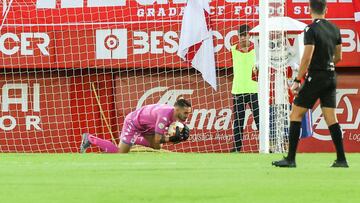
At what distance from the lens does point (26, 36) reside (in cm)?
1952

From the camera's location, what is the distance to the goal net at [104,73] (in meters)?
19.5

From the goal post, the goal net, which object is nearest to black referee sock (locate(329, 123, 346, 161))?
the goal post

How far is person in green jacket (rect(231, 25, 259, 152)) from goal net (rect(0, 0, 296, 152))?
0.04 metres

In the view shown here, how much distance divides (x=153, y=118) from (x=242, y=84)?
6.63 feet

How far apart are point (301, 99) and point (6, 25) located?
8.76m

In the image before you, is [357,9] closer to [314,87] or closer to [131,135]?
[131,135]

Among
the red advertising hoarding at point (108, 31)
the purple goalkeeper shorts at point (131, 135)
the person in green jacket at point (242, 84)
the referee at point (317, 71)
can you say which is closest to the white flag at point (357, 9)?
the red advertising hoarding at point (108, 31)

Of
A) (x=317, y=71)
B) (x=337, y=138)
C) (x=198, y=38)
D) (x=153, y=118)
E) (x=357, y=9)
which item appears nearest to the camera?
(x=317, y=71)

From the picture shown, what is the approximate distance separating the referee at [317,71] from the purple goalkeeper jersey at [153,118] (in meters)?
5.00

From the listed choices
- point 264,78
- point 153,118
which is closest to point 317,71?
point 264,78

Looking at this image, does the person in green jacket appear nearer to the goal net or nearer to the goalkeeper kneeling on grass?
the goal net

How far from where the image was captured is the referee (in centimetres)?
1168
